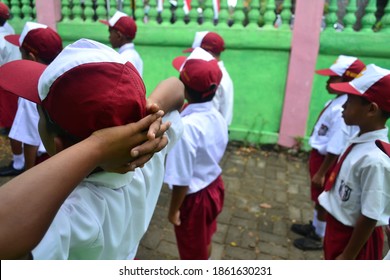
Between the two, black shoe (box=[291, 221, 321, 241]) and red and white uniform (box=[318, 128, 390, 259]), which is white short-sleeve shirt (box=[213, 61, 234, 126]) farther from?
red and white uniform (box=[318, 128, 390, 259])

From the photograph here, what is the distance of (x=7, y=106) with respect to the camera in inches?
131

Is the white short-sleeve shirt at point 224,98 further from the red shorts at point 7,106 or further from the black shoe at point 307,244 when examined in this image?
the red shorts at point 7,106

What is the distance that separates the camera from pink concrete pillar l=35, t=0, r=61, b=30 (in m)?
5.26

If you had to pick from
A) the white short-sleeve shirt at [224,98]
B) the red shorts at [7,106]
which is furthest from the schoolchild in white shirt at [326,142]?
the red shorts at [7,106]

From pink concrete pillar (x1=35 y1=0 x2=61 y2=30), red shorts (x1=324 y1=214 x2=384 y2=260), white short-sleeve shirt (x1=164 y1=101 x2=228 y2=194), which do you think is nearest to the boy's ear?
white short-sleeve shirt (x1=164 y1=101 x2=228 y2=194)

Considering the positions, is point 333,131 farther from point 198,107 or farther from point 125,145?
point 125,145

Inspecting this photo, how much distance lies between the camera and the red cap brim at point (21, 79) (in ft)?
3.24

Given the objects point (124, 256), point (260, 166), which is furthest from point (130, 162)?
point (260, 166)

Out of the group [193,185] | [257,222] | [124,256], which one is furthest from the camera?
[257,222]

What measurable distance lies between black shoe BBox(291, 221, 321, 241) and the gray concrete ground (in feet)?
0.22

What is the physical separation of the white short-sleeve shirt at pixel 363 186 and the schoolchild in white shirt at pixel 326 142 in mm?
743

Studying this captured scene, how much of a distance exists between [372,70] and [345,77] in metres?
1.06

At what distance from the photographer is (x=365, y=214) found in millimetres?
1748

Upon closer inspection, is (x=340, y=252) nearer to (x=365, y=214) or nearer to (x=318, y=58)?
(x=365, y=214)
